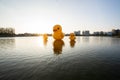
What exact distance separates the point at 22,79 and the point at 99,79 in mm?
6805

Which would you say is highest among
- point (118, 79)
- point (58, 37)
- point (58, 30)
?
point (58, 30)

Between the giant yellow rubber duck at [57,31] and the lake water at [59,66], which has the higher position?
the giant yellow rubber duck at [57,31]

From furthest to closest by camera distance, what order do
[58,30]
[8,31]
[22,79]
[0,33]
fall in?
[8,31], [0,33], [58,30], [22,79]

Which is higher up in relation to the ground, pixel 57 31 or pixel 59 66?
pixel 57 31

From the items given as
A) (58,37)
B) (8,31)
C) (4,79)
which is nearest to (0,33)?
(8,31)

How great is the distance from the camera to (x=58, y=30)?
56.3 m

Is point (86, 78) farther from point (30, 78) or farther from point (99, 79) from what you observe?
point (30, 78)

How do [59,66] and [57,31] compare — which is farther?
[57,31]

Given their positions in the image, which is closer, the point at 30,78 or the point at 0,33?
the point at 30,78

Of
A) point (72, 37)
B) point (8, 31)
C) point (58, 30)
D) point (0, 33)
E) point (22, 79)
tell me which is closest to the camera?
point (22, 79)

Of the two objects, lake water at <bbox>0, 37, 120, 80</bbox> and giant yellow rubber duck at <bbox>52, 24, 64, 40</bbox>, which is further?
giant yellow rubber duck at <bbox>52, 24, 64, 40</bbox>

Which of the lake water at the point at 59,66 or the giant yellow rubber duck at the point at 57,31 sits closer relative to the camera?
the lake water at the point at 59,66

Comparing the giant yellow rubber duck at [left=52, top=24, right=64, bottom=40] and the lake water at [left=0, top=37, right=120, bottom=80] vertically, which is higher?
the giant yellow rubber duck at [left=52, top=24, right=64, bottom=40]

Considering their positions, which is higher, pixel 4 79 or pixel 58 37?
pixel 58 37
